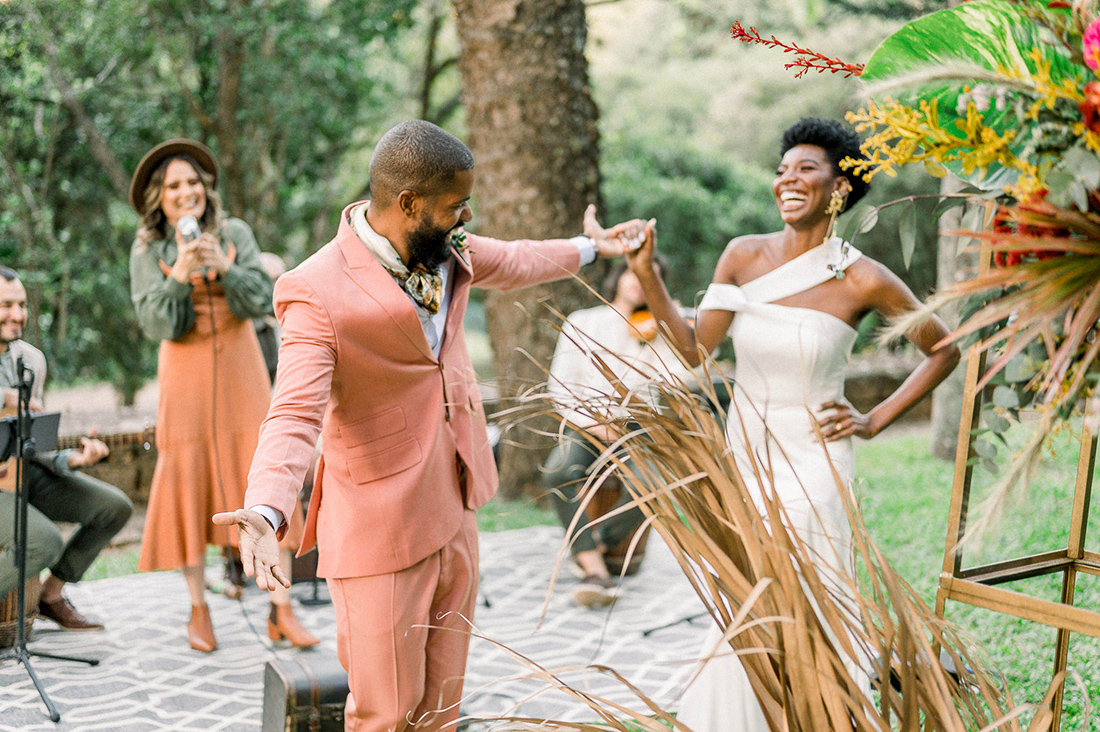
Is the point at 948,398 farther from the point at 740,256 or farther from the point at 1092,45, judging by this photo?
the point at 1092,45

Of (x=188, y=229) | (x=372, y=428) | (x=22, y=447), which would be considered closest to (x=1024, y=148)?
(x=372, y=428)

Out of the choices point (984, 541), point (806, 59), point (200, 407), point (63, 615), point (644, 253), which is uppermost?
point (806, 59)

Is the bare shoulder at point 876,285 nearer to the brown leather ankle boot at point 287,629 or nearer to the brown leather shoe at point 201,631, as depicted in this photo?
the brown leather ankle boot at point 287,629

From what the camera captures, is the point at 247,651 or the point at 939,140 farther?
the point at 247,651

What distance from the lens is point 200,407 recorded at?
13.9 ft

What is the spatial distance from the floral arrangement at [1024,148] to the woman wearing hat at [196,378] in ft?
10.9

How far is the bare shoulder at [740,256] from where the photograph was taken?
10.2 feet

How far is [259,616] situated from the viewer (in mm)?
4684

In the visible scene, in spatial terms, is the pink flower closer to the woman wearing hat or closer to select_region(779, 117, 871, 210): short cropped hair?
select_region(779, 117, 871, 210): short cropped hair

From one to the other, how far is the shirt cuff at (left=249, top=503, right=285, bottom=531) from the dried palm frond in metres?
0.66

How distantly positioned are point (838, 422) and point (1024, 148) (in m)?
1.64

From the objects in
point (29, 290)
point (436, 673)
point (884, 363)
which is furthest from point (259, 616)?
point (884, 363)

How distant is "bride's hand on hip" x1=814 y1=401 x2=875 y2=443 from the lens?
288 centimetres

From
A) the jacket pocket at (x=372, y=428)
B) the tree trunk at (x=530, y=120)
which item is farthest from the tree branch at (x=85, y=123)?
the jacket pocket at (x=372, y=428)
